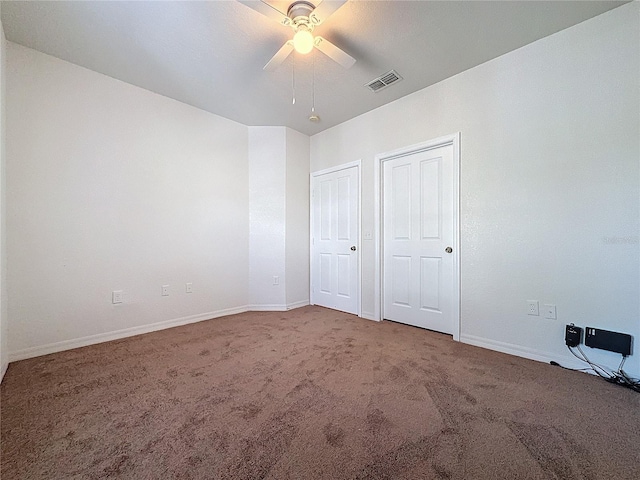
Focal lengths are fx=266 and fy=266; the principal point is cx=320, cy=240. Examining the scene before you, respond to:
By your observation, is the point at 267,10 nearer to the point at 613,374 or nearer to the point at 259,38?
the point at 259,38

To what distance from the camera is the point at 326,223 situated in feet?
13.1

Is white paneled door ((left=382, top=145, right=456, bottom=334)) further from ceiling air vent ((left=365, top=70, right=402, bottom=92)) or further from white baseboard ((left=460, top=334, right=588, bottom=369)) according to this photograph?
ceiling air vent ((left=365, top=70, right=402, bottom=92))

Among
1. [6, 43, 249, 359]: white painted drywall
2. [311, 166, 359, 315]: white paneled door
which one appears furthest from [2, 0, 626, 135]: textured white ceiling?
[311, 166, 359, 315]: white paneled door

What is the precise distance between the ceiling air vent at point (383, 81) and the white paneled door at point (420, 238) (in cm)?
78

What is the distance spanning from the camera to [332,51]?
1971mm

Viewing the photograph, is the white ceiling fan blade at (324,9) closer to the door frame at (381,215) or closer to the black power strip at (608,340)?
the door frame at (381,215)

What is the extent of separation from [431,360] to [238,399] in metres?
1.50

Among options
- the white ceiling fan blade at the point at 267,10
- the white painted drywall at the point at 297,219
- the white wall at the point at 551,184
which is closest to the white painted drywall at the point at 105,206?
the white painted drywall at the point at 297,219

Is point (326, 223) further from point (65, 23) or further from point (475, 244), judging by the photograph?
point (65, 23)

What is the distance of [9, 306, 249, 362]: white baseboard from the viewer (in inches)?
87.9

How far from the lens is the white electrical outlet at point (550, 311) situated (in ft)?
6.89

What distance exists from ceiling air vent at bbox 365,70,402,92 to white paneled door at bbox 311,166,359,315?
3.23ft

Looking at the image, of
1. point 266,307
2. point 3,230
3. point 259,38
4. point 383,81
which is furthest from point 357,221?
point 3,230

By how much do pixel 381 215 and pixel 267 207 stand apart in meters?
1.64
